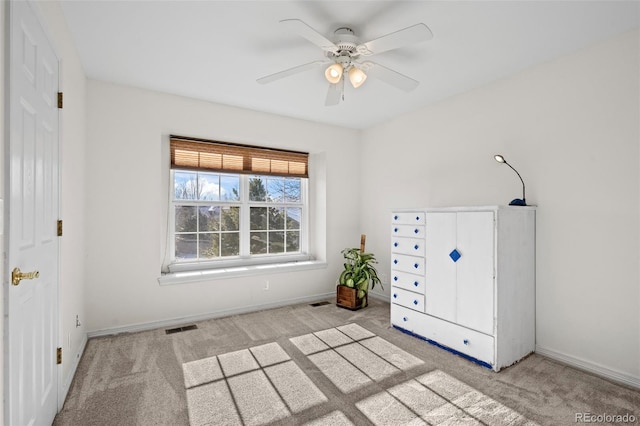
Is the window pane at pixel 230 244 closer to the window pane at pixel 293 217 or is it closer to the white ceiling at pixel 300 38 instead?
the window pane at pixel 293 217

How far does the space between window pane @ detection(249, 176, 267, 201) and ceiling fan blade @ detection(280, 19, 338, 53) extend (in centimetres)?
236

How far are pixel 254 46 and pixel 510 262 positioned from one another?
8.88 feet

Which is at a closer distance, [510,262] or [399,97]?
[510,262]

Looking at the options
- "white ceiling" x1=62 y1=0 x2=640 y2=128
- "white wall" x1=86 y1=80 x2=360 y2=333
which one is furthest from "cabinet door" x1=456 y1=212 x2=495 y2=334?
"white wall" x1=86 y1=80 x2=360 y2=333

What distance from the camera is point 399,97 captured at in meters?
3.43

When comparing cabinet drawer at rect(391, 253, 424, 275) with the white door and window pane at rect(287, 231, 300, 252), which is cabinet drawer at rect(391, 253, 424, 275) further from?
the white door

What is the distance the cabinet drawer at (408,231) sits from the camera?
302cm

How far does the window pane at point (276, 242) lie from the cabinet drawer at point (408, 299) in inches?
70.4

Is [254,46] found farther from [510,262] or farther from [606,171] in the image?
→ [606,171]

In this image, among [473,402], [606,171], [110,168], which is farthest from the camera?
[110,168]

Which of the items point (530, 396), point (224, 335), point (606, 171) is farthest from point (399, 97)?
point (224, 335)

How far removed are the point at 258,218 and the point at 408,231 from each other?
2.08 metres

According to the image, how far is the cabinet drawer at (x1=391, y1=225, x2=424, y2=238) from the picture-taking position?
119 inches

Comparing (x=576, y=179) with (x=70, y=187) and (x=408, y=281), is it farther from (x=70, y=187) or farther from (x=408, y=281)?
(x=70, y=187)
